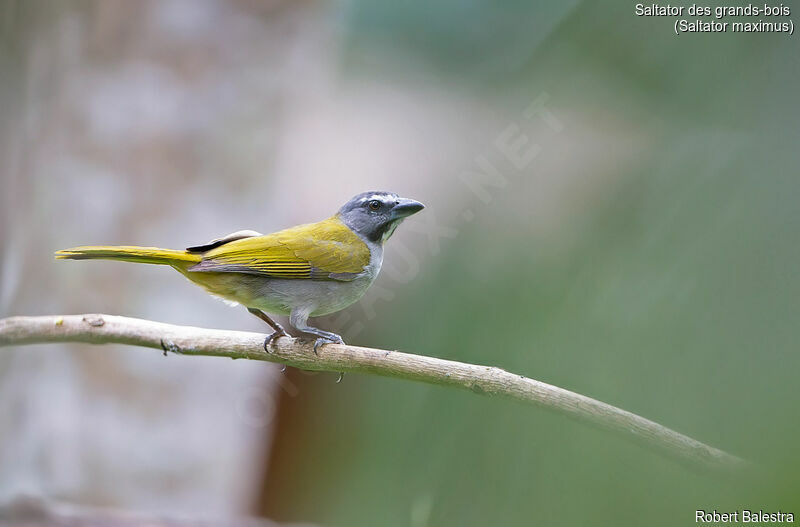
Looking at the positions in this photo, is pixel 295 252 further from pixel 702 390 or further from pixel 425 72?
pixel 702 390

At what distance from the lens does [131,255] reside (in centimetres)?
223

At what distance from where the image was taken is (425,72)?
2127 mm

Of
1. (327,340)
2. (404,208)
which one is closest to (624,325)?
(327,340)

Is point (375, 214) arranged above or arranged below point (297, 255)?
above

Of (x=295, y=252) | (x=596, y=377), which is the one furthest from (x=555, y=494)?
(x=295, y=252)

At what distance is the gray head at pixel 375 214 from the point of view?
2.69 metres

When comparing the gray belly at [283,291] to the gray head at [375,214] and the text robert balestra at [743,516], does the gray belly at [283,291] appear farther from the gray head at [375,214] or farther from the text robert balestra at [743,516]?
the text robert balestra at [743,516]

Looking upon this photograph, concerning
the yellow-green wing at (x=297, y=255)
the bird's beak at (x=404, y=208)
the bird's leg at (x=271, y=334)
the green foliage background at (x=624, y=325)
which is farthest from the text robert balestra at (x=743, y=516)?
the yellow-green wing at (x=297, y=255)

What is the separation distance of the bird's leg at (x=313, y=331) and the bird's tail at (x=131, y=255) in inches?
16.5

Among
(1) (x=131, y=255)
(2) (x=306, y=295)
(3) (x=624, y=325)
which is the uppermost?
(1) (x=131, y=255)

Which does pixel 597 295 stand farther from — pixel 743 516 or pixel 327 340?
pixel 327 340

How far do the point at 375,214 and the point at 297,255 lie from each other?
1.16 feet

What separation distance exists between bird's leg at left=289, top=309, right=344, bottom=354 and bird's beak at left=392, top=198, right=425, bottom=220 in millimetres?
522

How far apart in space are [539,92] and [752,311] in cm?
48
